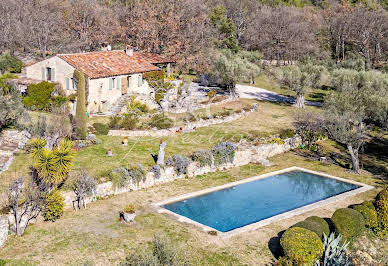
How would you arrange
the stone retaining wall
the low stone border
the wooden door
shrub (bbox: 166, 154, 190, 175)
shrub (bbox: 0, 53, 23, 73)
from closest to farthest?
1. the stone retaining wall
2. shrub (bbox: 166, 154, 190, 175)
3. the low stone border
4. the wooden door
5. shrub (bbox: 0, 53, 23, 73)

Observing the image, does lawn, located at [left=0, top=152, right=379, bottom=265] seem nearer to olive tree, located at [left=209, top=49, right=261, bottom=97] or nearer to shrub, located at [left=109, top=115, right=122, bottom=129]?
shrub, located at [left=109, top=115, right=122, bottom=129]

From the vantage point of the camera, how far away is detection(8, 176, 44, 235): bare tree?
20.9m

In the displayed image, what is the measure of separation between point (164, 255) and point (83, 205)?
10136 mm

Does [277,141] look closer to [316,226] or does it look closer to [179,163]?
[179,163]

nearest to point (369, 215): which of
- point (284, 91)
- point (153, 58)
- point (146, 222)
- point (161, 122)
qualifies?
point (146, 222)

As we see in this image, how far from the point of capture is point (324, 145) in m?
39.5

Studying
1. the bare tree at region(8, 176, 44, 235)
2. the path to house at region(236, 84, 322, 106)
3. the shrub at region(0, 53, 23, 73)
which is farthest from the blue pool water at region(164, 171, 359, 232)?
the shrub at region(0, 53, 23, 73)

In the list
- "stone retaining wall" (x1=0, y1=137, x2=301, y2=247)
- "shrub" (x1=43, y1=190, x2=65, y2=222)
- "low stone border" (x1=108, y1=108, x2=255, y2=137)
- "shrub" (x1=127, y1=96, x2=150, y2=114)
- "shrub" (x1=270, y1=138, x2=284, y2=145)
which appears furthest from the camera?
"shrub" (x1=127, y1=96, x2=150, y2=114)

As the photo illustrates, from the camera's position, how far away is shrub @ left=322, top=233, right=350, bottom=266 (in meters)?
18.4

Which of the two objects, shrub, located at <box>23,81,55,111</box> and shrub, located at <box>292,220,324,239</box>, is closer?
shrub, located at <box>292,220,324,239</box>

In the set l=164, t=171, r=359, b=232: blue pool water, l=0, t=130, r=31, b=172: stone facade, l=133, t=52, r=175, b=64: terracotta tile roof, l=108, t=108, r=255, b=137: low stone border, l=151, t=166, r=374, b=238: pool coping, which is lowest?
l=164, t=171, r=359, b=232: blue pool water

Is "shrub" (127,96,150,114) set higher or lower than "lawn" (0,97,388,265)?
higher

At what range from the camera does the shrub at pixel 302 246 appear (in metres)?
18.4

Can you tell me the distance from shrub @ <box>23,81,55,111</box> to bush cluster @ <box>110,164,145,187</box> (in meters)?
17.3
